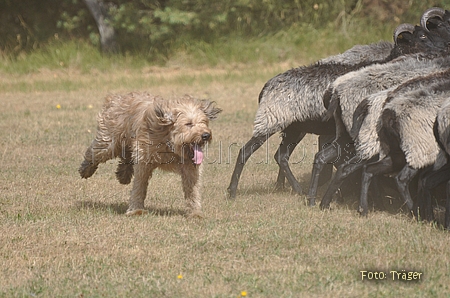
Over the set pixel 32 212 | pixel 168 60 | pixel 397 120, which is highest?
pixel 397 120

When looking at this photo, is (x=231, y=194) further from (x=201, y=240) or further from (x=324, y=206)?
(x=201, y=240)

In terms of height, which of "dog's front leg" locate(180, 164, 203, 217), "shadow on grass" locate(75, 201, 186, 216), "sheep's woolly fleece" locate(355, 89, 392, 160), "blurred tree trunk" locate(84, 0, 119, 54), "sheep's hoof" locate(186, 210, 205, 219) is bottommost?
"blurred tree trunk" locate(84, 0, 119, 54)

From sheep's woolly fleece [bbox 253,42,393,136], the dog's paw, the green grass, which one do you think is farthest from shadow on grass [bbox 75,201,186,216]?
→ sheep's woolly fleece [bbox 253,42,393,136]

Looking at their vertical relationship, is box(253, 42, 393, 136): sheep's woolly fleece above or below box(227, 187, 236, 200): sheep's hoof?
above

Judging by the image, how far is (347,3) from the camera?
22.6m

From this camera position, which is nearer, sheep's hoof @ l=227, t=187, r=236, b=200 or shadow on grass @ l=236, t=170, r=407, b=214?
shadow on grass @ l=236, t=170, r=407, b=214

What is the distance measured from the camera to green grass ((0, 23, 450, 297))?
18.6ft

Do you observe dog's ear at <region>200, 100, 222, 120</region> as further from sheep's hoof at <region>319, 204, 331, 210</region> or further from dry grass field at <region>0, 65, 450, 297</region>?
sheep's hoof at <region>319, 204, 331, 210</region>

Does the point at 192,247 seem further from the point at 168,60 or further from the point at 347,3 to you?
the point at 347,3

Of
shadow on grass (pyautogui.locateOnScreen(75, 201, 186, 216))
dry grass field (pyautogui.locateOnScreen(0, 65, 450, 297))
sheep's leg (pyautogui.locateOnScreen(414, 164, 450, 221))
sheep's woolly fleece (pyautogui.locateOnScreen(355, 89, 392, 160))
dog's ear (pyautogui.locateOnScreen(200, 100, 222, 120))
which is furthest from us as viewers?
shadow on grass (pyautogui.locateOnScreen(75, 201, 186, 216))

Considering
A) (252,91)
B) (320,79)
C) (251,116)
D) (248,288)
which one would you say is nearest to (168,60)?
(252,91)

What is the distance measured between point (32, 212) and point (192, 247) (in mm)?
2250

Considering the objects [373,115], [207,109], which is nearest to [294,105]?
[373,115]

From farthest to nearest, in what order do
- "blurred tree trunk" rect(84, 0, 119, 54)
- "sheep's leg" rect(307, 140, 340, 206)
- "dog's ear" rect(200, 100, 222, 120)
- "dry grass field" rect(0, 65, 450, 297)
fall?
"blurred tree trunk" rect(84, 0, 119, 54) < "sheep's leg" rect(307, 140, 340, 206) < "dog's ear" rect(200, 100, 222, 120) < "dry grass field" rect(0, 65, 450, 297)
